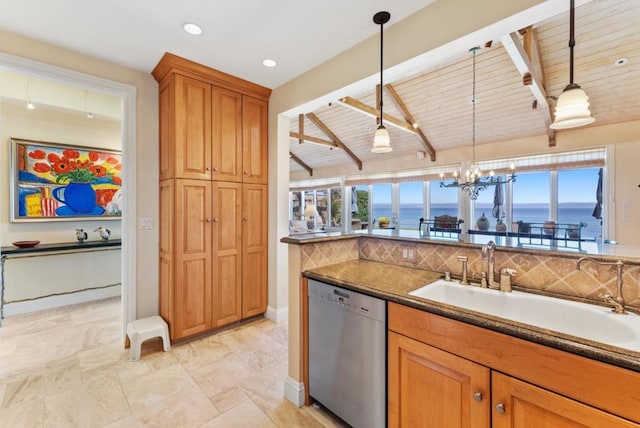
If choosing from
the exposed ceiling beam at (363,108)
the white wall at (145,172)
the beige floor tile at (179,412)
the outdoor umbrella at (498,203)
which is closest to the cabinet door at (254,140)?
the white wall at (145,172)

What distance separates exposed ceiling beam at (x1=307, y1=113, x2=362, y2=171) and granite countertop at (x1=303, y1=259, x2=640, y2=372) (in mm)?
4969

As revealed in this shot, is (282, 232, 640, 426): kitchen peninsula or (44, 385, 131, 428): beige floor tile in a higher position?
(282, 232, 640, 426): kitchen peninsula

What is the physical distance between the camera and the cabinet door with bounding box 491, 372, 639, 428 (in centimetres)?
91

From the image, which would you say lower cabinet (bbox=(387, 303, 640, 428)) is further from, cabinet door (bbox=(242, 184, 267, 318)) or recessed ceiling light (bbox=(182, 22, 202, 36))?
recessed ceiling light (bbox=(182, 22, 202, 36))

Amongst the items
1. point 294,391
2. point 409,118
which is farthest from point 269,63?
point 409,118

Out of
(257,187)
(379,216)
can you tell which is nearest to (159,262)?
(257,187)

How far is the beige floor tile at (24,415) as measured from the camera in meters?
1.74

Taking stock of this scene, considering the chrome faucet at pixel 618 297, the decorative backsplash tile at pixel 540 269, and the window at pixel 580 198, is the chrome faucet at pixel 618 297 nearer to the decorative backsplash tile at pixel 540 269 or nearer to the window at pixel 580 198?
the decorative backsplash tile at pixel 540 269

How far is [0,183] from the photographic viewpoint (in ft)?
10.9

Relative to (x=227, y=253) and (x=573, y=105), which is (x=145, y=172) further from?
(x=573, y=105)

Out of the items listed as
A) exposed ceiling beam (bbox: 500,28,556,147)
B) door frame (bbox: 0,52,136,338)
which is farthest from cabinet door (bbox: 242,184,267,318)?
exposed ceiling beam (bbox: 500,28,556,147)

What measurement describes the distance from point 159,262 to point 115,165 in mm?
2122

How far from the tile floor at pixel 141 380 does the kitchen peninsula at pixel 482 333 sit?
34cm

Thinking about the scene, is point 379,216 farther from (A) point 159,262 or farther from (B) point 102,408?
(B) point 102,408
